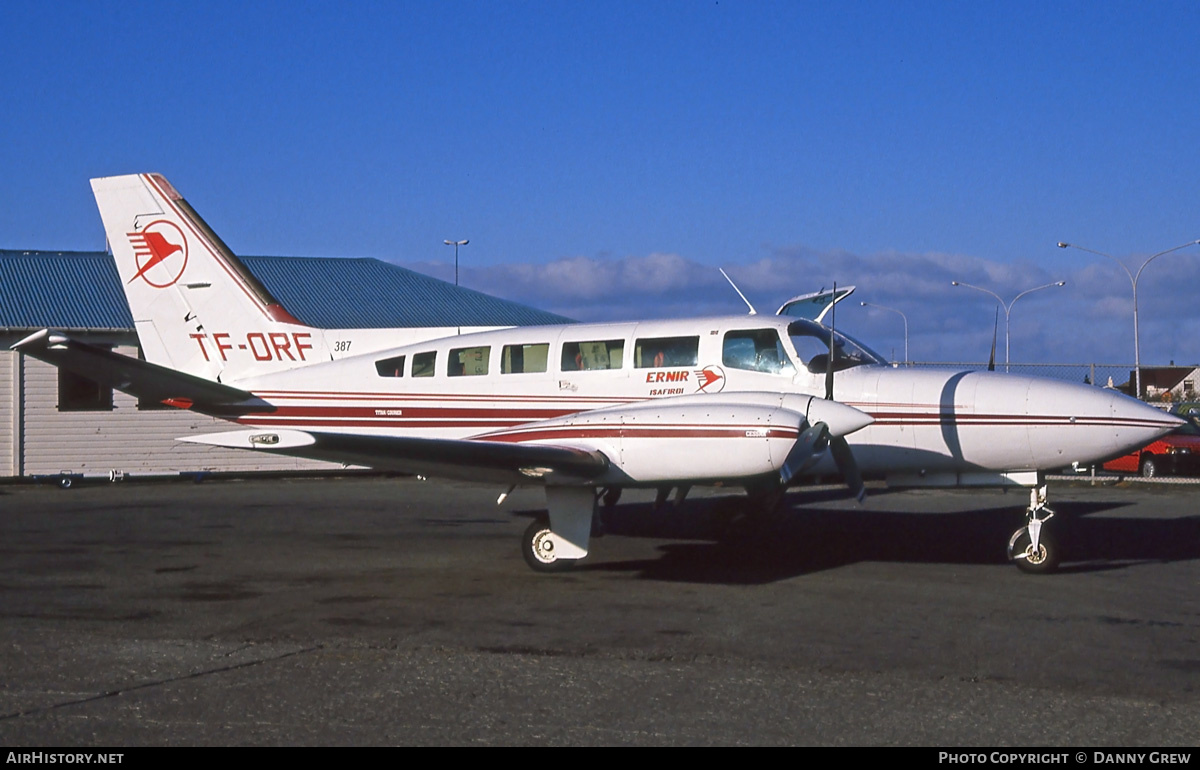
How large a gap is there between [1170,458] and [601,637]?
842 inches

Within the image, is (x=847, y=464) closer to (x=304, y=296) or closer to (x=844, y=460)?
(x=844, y=460)

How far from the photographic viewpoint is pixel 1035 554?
11.5 metres

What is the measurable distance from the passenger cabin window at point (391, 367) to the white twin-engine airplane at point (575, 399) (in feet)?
0.07

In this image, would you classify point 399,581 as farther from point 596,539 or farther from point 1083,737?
point 1083,737

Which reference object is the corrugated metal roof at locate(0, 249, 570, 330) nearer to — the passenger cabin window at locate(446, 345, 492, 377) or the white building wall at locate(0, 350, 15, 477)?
the white building wall at locate(0, 350, 15, 477)

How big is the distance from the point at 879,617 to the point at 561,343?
5.70 meters

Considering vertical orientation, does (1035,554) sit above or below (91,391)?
below

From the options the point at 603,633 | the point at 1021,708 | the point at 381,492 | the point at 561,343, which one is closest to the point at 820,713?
the point at 1021,708

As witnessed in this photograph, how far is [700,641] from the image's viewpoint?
8.11m

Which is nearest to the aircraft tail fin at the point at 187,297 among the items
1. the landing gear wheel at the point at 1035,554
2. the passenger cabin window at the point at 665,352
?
the passenger cabin window at the point at 665,352

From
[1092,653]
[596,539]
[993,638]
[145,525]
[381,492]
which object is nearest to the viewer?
[1092,653]

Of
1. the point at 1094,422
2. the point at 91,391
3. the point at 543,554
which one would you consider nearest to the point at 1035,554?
the point at 1094,422

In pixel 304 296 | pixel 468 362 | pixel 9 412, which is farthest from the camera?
pixel 304 296

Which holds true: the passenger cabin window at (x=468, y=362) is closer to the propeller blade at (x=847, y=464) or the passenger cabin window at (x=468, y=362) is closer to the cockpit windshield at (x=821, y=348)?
the cockpit windshield at (x=821, y=348)
